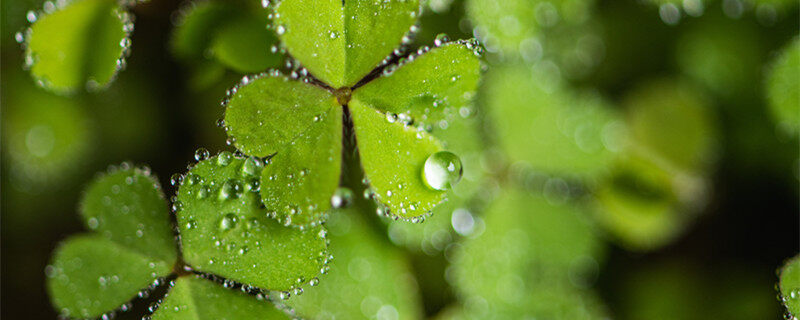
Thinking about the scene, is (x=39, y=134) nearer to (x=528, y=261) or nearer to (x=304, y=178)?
(x=304, y=178)

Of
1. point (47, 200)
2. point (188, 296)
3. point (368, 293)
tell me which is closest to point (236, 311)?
point (188, 296)

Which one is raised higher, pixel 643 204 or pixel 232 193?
pixel 232 193

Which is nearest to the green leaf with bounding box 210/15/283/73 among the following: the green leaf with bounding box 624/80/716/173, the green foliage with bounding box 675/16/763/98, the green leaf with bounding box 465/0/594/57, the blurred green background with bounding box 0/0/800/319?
the blurred green background with bounding box 0/0/800/319

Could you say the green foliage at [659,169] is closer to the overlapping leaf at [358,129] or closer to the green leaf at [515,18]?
the green leaf at [515,18]

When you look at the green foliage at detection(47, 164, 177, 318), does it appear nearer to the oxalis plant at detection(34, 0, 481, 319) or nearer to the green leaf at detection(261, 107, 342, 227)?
the oxalis plant at detection(34, 0, 481, 319)

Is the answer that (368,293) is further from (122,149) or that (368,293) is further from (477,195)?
(122,149)

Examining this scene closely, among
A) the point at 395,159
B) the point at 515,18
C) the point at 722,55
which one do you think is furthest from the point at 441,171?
the point at 722,55
